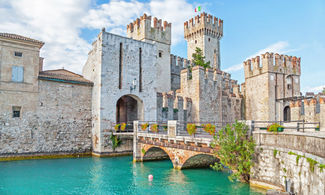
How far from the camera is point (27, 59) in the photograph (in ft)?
64.3

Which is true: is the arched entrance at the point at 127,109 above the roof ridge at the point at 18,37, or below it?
below

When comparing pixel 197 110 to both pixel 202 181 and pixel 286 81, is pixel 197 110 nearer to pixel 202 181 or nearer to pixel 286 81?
pixel 286 81

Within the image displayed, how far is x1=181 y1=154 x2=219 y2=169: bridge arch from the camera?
14.9 meters

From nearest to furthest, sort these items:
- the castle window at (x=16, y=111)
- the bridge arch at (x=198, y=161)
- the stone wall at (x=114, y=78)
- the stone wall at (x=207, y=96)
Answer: the bridge arch at (x=198, y=161) < the castle window at (x=16, y=111) < the stone wall at (x=114, y=78) < the stone wall at (x=207, y=96)

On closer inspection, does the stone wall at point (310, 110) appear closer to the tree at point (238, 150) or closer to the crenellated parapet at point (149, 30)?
the tree at point (238, 150)

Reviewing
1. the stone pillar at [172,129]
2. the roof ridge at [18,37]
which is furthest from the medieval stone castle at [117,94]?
the stone pillar at [172,129]

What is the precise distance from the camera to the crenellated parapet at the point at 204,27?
42.4m

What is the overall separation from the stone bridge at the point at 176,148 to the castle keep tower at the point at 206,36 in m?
26.5

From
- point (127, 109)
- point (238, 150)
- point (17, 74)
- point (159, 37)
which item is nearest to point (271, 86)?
point (159, 37)

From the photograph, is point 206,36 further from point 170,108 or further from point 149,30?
point 170,108

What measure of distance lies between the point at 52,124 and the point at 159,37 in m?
15.7

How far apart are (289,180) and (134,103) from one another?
18421 millimetres

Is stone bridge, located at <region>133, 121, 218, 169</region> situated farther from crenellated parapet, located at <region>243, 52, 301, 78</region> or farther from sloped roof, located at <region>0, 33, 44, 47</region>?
crenellated parapet, located at <region>243, 52, 301, 78</region>

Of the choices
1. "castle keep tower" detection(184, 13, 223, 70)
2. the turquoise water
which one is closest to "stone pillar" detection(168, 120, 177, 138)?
the turquoise water
